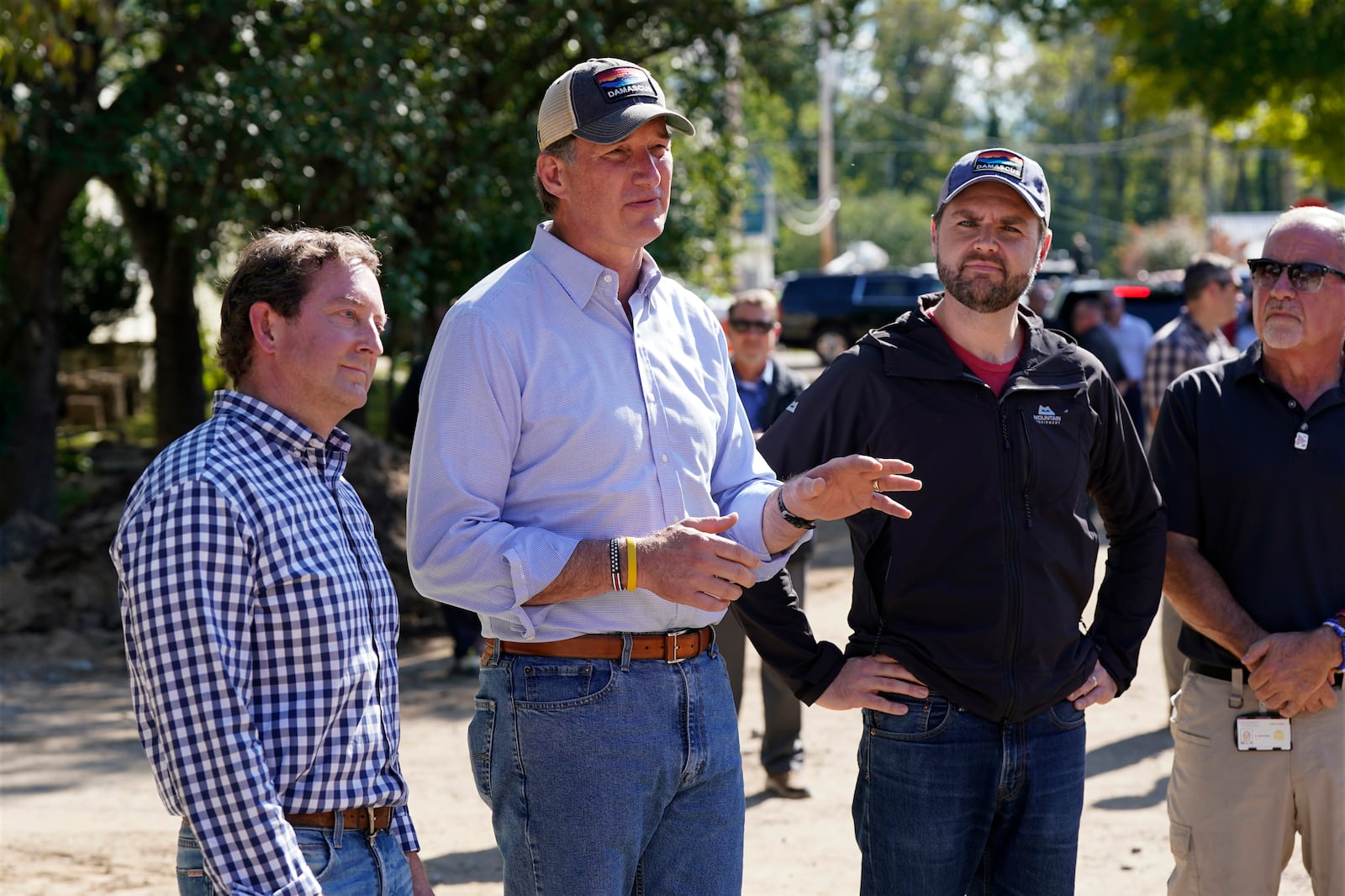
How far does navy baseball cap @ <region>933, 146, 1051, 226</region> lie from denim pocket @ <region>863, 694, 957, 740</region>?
115 centimetres

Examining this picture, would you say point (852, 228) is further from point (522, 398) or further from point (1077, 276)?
point (522, 398)

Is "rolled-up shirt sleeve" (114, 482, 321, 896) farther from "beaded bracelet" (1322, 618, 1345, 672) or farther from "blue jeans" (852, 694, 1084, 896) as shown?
"beaded bracelet" (1322, 618, 1345, 672)

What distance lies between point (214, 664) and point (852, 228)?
225 feet

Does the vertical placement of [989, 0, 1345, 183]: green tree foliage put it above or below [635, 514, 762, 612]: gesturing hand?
above

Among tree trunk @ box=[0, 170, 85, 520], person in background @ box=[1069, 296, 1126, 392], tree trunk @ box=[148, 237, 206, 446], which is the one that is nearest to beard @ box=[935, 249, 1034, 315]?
person in background @ box=[1069, 296, 1126, 392]

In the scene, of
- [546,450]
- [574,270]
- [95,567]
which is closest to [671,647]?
[546,450]

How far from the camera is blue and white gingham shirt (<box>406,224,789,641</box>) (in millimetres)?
2674

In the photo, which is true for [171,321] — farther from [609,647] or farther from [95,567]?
[609,647]

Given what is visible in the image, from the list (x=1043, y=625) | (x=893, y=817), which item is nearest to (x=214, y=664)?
(x=893, y=817)

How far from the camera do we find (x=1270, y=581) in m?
3.71

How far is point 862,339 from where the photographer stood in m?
3.38

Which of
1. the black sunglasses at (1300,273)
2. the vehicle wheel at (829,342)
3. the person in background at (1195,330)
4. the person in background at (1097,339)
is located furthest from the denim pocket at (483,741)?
the vehicle wheel at (829,342)

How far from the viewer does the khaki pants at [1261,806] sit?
3719 millimetres

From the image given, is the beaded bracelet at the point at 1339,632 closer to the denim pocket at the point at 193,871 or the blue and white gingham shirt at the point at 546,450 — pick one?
the blue and white gingham shirt at the point at 546,450
